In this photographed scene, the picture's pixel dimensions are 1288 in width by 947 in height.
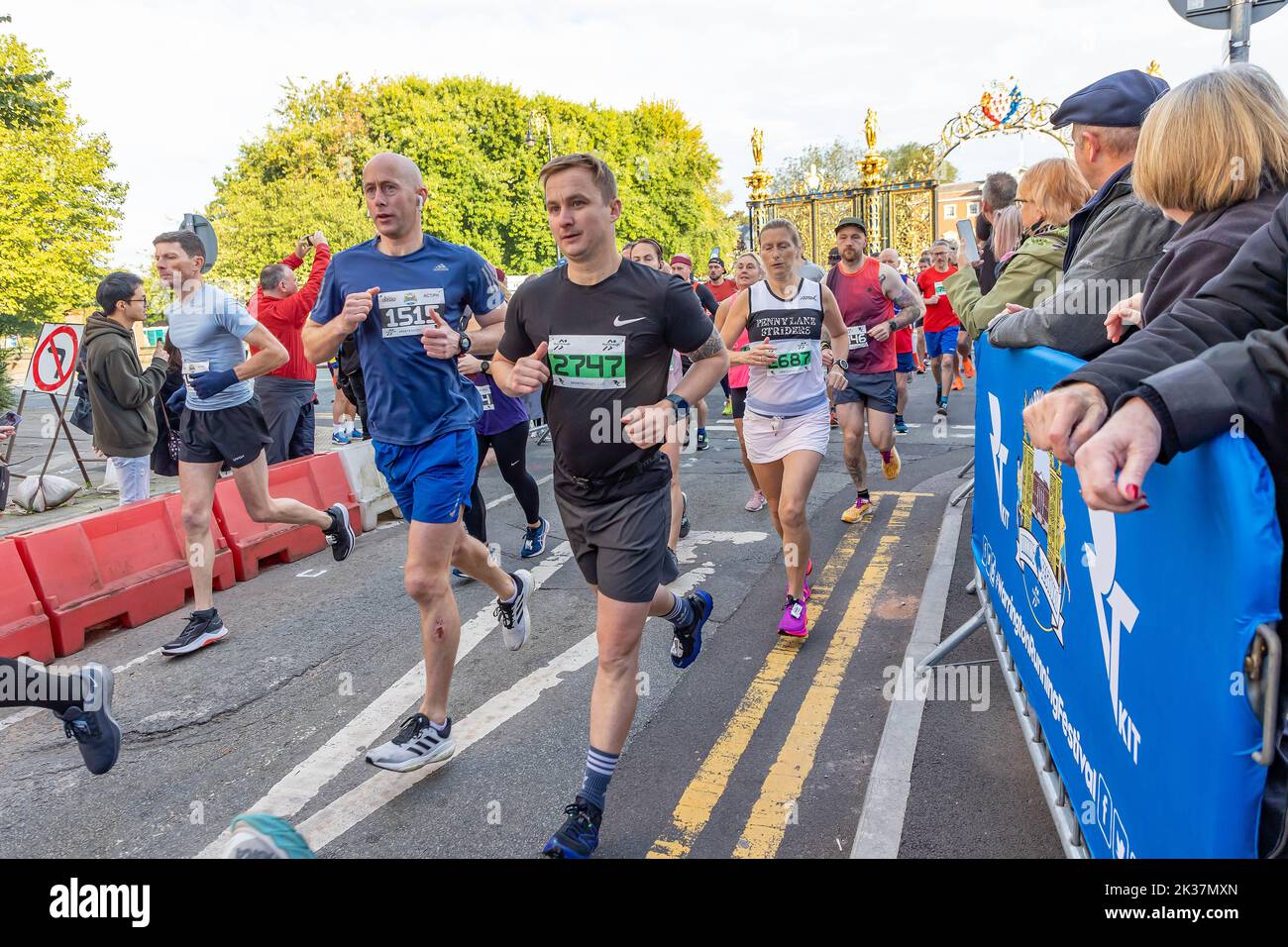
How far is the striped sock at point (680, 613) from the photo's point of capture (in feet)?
12.7

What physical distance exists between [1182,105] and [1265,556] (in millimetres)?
1154

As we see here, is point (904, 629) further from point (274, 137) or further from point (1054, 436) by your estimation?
point (274, 137)

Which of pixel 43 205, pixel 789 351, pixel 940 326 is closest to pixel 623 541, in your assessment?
pixel 789 351

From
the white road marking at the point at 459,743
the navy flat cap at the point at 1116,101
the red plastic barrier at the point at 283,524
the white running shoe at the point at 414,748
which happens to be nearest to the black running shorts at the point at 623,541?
the white running shoe at the point at 414,748

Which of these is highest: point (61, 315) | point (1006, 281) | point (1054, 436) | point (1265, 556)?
point (61, 315)

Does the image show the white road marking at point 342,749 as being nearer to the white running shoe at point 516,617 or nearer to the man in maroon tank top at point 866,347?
the white running shoe at point 516,617

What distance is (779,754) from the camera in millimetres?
3545

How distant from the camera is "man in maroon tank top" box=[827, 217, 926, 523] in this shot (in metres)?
7.23

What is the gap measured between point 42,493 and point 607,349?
815cm

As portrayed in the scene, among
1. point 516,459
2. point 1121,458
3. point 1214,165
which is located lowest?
point 516,459

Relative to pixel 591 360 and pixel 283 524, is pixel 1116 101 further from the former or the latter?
pixel 283 524

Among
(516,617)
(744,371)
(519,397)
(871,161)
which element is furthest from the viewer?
(871,161)

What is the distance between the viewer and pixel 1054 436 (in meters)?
1.51

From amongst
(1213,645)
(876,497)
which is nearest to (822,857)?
(1213,645)
